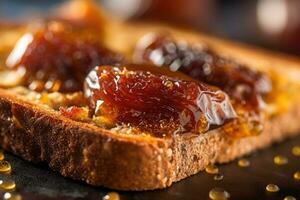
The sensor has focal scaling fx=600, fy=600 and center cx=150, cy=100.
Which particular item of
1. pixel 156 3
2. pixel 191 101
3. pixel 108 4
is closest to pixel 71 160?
pixel 191 101

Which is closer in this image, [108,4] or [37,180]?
[37,180]

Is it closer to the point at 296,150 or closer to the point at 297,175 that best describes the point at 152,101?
the point at 297,175

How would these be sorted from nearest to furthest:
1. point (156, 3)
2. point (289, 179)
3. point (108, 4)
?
point (289, 179)
point (156, 3)
point (108, 4)

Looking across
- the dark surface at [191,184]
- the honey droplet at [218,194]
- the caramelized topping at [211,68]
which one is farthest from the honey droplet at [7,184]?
the caramelized topping at [211,68]

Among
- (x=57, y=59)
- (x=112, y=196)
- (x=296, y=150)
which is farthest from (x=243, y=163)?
(x=57, y=59)

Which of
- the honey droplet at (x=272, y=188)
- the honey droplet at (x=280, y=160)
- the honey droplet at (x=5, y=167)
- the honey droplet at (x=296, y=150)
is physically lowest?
the honey droplet at (x=296, y=150)

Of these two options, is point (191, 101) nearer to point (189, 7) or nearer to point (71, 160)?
point (71, 160)

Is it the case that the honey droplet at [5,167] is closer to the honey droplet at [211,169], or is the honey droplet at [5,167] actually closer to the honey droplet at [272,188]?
the honey droplet at [211,169]
